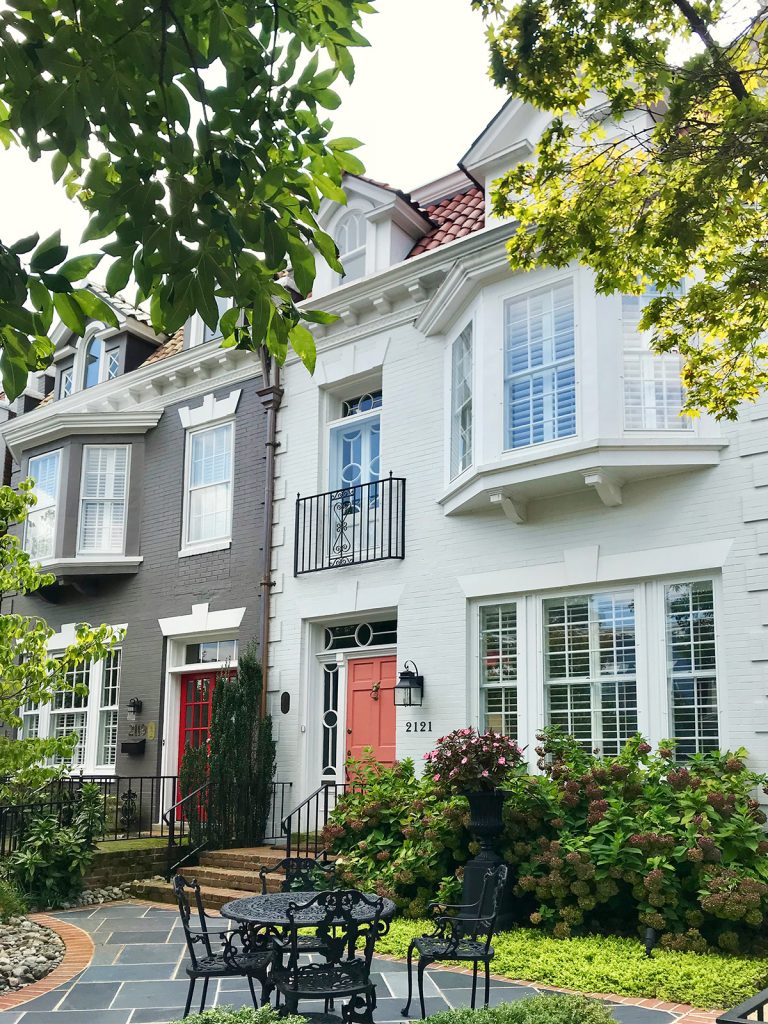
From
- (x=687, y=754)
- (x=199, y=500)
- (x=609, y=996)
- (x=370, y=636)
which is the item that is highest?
(x=199, y=500)

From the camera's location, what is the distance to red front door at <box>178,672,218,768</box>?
1459cm

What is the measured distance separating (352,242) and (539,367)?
179 inches

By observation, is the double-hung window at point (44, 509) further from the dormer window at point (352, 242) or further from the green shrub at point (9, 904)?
the green shrub at point (9, 904)

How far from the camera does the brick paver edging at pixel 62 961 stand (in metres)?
7.22

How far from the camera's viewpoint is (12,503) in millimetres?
9422

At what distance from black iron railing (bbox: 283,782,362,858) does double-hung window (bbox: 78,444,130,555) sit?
18.4 ft

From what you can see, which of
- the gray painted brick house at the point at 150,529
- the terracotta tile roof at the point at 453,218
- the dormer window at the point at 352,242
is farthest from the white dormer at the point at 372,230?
the gray painted brick house at the point at 150,529

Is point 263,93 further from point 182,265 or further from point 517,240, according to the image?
point 517,240

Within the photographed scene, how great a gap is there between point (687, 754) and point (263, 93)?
764 cm

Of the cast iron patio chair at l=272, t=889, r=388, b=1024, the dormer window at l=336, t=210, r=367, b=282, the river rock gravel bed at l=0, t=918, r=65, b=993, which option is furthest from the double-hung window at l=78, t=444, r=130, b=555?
the cast iron patio chair at l=272, t=889, r=388, b=1024

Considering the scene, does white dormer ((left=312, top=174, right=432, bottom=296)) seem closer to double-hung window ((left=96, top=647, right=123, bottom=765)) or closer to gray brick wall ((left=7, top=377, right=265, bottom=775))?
gray brick wall ((left=7, top=377, right=265, bottom=775))

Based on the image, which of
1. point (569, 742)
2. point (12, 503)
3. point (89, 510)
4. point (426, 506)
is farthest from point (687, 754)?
point (89, 510)

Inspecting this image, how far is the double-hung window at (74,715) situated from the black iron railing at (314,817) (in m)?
4.97

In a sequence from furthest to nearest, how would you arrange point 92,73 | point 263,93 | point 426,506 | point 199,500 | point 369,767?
point 199,500 < point 426,506 < point 369,767 < point 263,93 < point 92,73
